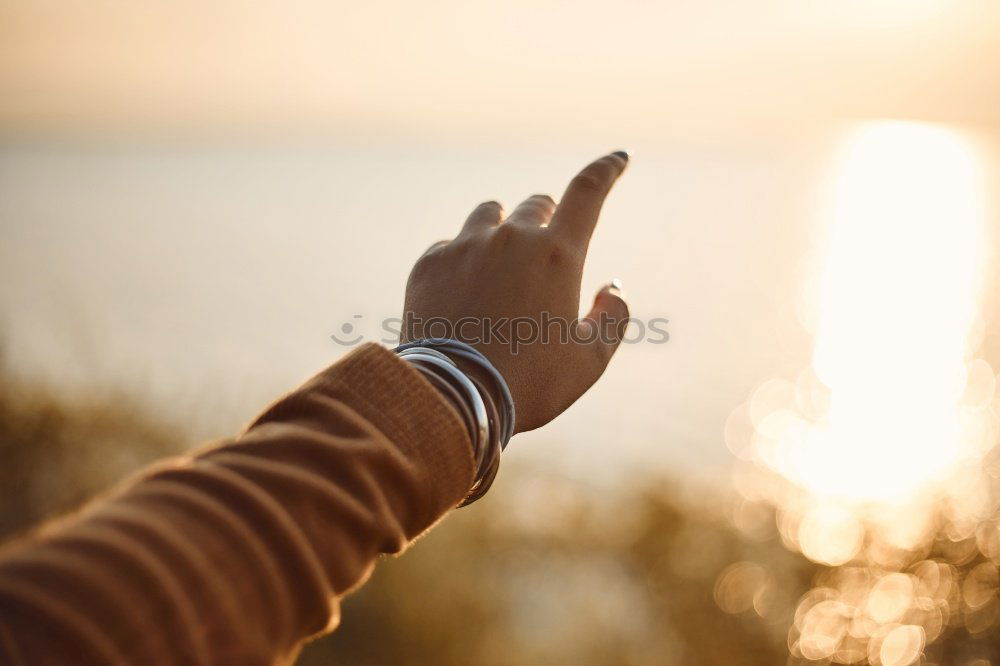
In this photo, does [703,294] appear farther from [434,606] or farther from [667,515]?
[434,606]

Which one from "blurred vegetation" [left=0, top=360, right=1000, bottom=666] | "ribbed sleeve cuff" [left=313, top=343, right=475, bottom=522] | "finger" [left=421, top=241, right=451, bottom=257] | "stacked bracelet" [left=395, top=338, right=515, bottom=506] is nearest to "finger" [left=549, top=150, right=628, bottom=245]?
"finger" [left=421, top=241, right=451, bottom=257]

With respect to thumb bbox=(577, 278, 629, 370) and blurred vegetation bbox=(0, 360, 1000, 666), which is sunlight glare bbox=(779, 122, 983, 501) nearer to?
blurred vegetation bbox=(0, 360, 1000, 666)

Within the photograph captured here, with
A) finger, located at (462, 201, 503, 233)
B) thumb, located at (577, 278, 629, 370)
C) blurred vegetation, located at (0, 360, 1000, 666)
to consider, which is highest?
finger, located at (462, 201, 503, 233)

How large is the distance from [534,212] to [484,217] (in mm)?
58

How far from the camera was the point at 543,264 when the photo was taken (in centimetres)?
90

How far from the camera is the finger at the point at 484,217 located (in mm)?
999

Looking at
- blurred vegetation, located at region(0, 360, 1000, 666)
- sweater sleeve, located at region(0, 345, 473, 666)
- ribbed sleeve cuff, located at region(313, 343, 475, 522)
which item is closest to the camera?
sweater sleeve, located at region(0, 345, 473, 666)

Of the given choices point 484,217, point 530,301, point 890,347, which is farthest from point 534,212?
point 890,347

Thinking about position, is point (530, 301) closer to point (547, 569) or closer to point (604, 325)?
point (604, 325)

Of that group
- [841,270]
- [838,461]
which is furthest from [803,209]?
[838,461]

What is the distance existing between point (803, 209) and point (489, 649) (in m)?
Result: 7.92

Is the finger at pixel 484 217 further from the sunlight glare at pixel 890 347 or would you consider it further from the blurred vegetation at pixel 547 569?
the sunlight glare at pixel 890 347

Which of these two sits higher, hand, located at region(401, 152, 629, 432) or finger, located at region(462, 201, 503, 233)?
finger, located at region(462, 201, 503, 233)

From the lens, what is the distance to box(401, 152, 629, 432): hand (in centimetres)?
86
